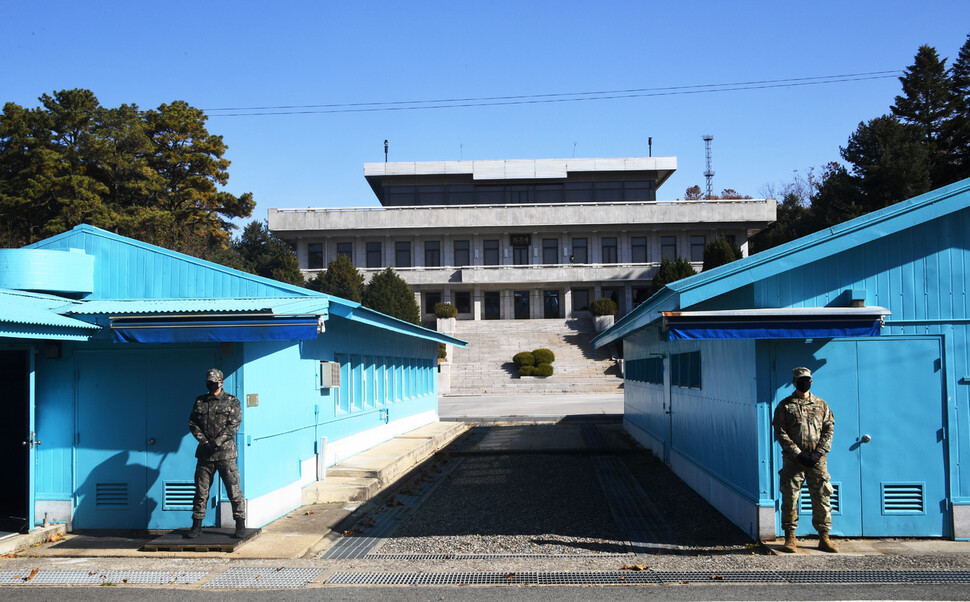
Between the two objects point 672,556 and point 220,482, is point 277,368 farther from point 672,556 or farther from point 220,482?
point 672,556

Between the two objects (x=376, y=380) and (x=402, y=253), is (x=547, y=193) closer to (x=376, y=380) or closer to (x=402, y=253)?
(x=402, y=253)

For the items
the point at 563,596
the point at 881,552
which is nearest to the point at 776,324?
the point at 881,552

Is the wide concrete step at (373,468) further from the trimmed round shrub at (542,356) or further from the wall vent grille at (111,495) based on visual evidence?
the trimmed round shrub at (542,356)

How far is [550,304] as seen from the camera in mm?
65875

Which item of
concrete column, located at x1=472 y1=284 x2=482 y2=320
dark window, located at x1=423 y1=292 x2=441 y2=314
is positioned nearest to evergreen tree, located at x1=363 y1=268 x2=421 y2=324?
concrete column, located at x1=472 y1=284 x2=482 y2=320

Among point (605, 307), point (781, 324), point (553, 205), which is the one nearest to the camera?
point (781, 324)

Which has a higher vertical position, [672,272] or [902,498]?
[672,272]

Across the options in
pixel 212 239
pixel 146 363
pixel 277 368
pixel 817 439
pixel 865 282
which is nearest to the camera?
pixel 817 439

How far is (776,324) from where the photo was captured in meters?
8.69

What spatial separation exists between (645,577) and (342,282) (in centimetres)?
4757

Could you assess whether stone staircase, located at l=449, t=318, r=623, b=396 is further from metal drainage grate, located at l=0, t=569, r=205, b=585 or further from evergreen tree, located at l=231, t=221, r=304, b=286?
metal drainage grate, located at l=0, t=569, r=205, b=585

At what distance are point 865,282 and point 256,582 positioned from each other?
738cm

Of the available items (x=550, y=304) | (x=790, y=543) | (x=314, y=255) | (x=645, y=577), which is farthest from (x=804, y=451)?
(x=314, y=255)

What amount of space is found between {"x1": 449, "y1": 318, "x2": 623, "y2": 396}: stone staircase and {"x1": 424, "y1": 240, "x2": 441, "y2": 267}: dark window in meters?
6.70
